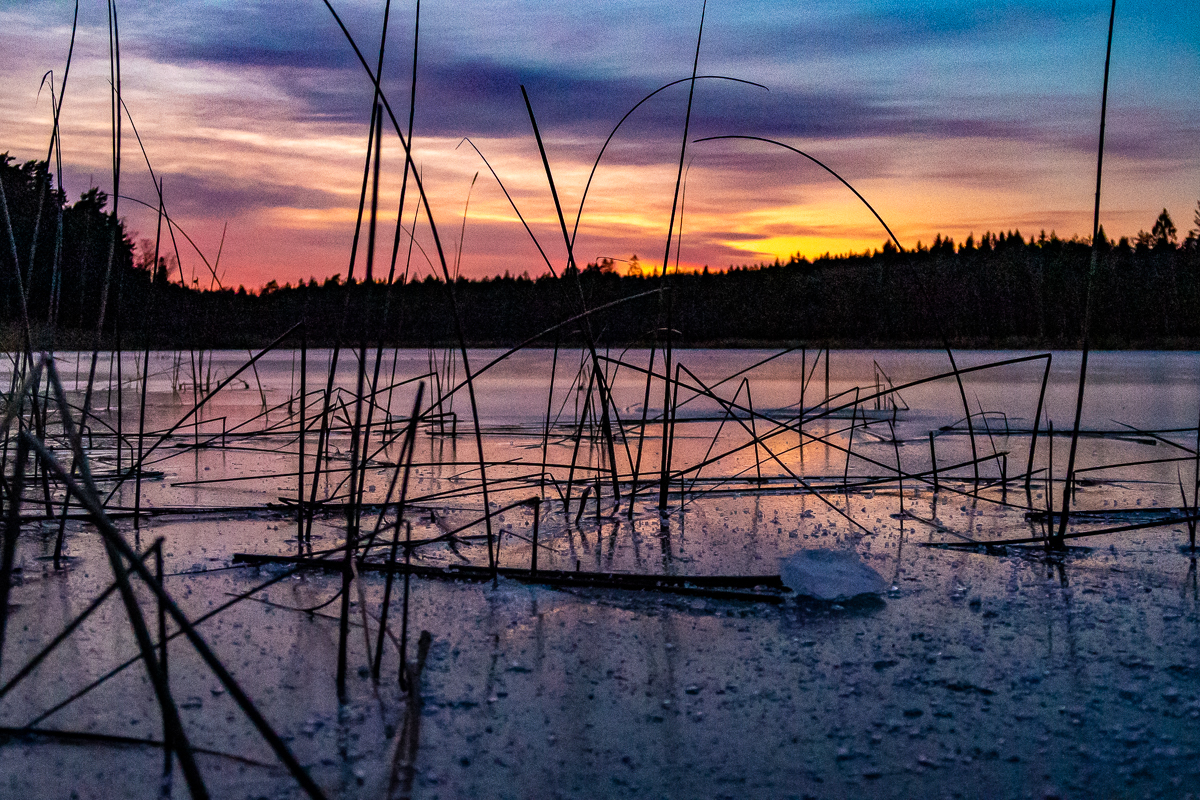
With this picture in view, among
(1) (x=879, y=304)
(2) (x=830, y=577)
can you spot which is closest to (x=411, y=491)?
(2) (x=830, y=577)

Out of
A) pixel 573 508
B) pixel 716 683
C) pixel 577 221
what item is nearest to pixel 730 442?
pixel 573 508

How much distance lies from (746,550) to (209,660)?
127 centimetres

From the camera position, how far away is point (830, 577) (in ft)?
4.79

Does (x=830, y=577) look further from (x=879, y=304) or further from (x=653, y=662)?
(x=879, y=304)

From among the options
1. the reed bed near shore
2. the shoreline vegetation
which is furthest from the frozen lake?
the shoreline vegetation

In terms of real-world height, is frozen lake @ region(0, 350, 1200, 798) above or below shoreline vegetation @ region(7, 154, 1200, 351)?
below

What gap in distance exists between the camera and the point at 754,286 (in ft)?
129

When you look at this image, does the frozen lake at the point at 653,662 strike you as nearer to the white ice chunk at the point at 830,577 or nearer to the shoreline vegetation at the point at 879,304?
the white ice chunk at the point at 830,577

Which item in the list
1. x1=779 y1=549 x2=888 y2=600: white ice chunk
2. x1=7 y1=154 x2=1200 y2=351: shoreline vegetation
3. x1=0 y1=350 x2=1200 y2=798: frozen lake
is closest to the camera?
x1=0 y1=350 x2=1200 y2=798: frozen lake

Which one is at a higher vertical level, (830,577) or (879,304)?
(879,304)

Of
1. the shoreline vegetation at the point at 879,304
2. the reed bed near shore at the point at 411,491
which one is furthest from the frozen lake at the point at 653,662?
the shoreline vegetation at the point at 879,304

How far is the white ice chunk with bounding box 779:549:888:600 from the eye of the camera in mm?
1436

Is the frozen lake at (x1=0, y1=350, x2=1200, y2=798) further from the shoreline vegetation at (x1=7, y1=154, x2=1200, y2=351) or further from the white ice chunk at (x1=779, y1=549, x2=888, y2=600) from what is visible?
the shoreline vegetation at (x1=7, y1=154, x2=1200, y2=351)

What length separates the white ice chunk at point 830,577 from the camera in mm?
1436
